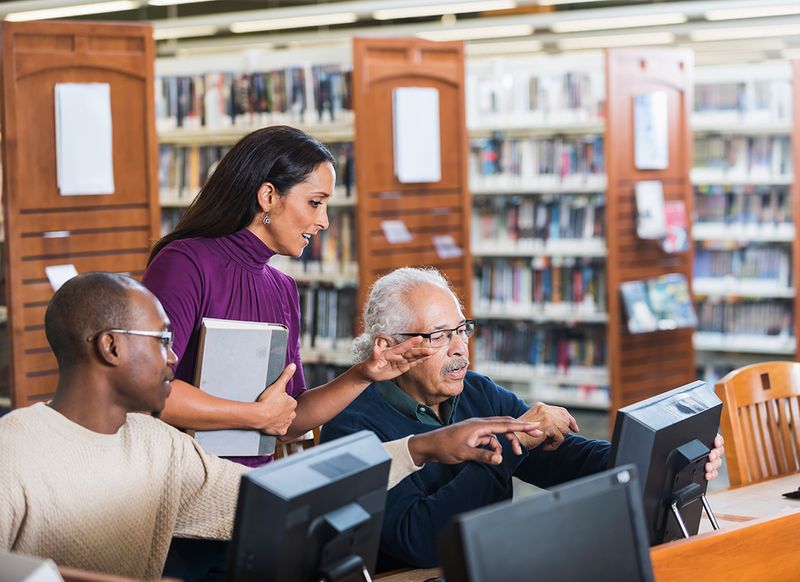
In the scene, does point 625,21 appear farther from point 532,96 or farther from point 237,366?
point 237,366

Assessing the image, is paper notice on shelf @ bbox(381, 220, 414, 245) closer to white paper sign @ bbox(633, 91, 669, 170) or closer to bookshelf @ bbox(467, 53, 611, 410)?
bookshelf @ bbox(467, 53, 611, 410)

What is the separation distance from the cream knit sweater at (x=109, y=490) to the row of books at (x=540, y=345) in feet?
15.1

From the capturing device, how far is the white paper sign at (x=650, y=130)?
237 inches

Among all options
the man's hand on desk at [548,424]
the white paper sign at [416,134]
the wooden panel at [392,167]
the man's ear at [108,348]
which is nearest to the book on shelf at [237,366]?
the man's ear at [108,348]

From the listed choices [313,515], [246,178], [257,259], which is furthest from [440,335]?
[313,515]

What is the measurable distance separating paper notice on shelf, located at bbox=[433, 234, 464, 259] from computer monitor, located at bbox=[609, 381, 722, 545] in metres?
3.54

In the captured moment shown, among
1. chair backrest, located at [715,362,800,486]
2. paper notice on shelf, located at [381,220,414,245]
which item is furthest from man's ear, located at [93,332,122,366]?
paper notice on shelf, located at [381,220,414,245]

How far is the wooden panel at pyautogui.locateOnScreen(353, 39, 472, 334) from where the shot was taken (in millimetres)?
5359

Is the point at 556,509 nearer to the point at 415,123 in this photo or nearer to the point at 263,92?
the point at 415,123

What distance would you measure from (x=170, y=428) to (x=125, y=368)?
238 mm

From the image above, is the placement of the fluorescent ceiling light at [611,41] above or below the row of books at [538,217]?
above

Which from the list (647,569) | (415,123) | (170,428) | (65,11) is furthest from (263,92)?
(647,569)

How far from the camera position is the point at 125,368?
1.87 metres

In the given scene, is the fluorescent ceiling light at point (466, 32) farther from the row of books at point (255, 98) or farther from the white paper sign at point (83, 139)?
the white paper sign at point (83, 139)
